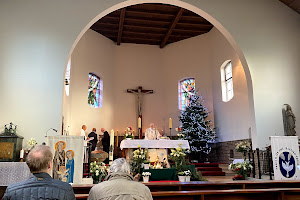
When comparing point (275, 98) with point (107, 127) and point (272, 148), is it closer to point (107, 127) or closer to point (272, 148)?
point (272, 148)

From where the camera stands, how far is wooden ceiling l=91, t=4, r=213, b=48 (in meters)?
11.7

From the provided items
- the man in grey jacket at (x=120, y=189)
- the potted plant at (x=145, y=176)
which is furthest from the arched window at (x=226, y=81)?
the man in grey jacket at (x=120, y=189)

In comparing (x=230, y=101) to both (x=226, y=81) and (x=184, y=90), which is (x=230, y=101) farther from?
(x=184, y=90)

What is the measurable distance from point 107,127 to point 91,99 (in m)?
1.53

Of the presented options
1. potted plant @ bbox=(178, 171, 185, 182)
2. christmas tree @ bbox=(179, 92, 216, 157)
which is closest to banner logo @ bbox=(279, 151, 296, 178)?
potted plant @ bbox=(178, 171, 185, 182)

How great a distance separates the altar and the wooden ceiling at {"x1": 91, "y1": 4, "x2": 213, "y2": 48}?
5724mm

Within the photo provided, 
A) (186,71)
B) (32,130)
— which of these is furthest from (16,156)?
(186,71)

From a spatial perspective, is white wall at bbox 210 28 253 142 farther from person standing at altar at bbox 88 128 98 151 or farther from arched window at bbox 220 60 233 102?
person standing at altar at bbox 88 128 98 151

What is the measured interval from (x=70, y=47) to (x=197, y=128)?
21.9ft

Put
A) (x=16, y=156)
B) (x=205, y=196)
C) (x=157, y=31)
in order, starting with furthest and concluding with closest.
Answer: (x=157, y=31), (x=16, y=156), (x=205, y=196)

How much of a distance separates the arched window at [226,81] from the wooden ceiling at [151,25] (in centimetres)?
218

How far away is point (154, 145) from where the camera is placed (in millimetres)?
→ 8219

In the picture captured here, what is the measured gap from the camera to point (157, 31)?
45.1ft

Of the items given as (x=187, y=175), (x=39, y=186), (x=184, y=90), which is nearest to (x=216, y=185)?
(x=187, y=175)
